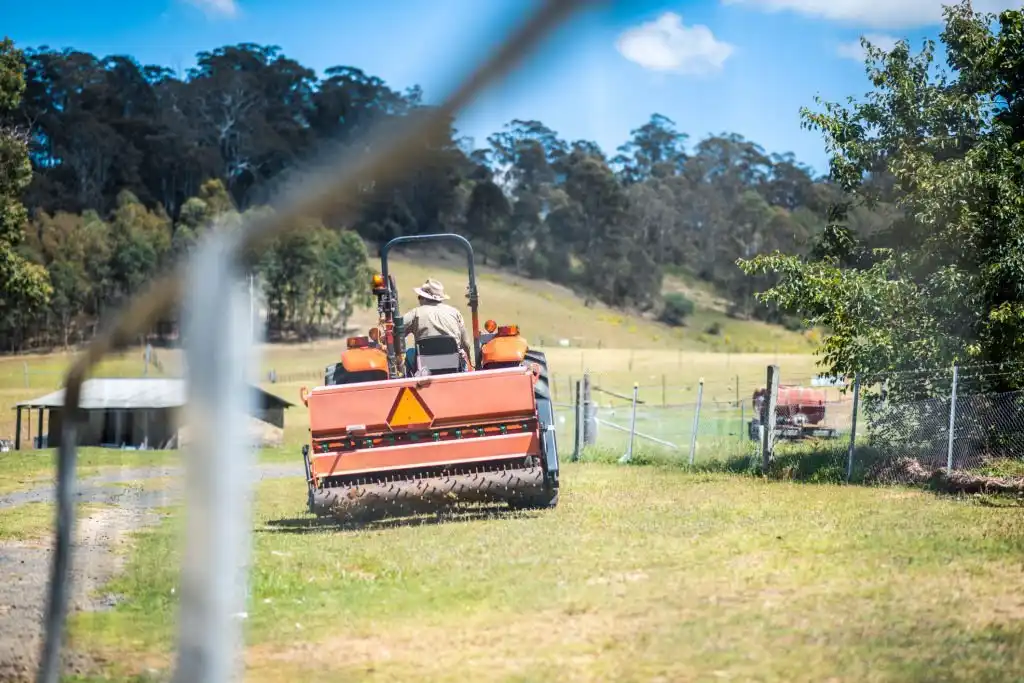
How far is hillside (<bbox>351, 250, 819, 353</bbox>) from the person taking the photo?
39.1 feet

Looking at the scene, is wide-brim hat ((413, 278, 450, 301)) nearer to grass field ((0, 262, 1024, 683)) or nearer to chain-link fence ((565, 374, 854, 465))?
grass field ((0, 262, 1024, 683))

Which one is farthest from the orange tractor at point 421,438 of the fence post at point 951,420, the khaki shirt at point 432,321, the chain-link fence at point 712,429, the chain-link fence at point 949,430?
the chain-link fence at point 712,429

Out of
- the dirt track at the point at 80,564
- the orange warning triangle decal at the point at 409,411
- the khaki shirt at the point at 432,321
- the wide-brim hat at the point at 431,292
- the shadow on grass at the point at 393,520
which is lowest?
the shadow on grass at the point at 393,520

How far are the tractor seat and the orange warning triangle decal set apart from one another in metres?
0.42

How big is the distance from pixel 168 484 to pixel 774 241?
59.5ft

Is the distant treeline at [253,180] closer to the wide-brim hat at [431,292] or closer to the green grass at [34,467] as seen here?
the wide-brim hat at [431,292]

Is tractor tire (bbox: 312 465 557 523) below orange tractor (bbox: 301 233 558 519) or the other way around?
below

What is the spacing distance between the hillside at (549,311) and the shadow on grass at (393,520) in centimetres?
210

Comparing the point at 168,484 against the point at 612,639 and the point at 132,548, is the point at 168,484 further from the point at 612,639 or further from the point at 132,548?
the point at 612,639

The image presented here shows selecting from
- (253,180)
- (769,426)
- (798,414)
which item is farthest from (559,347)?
(253,180)

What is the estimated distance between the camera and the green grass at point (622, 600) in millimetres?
5355

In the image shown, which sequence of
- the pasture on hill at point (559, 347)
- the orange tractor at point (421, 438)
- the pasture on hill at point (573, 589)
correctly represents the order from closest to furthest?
1. the pasture on hill at point (573, 589)
2. the pasture on hill at point (559, 347)
3. the orange tractor at point (421, 438)

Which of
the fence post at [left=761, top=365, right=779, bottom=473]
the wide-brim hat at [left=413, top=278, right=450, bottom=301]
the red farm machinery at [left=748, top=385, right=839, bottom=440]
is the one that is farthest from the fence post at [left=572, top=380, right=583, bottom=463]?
the wide-brim hat at [left=413, top=278, right=450, bottom=301]

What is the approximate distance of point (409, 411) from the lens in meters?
10.6
